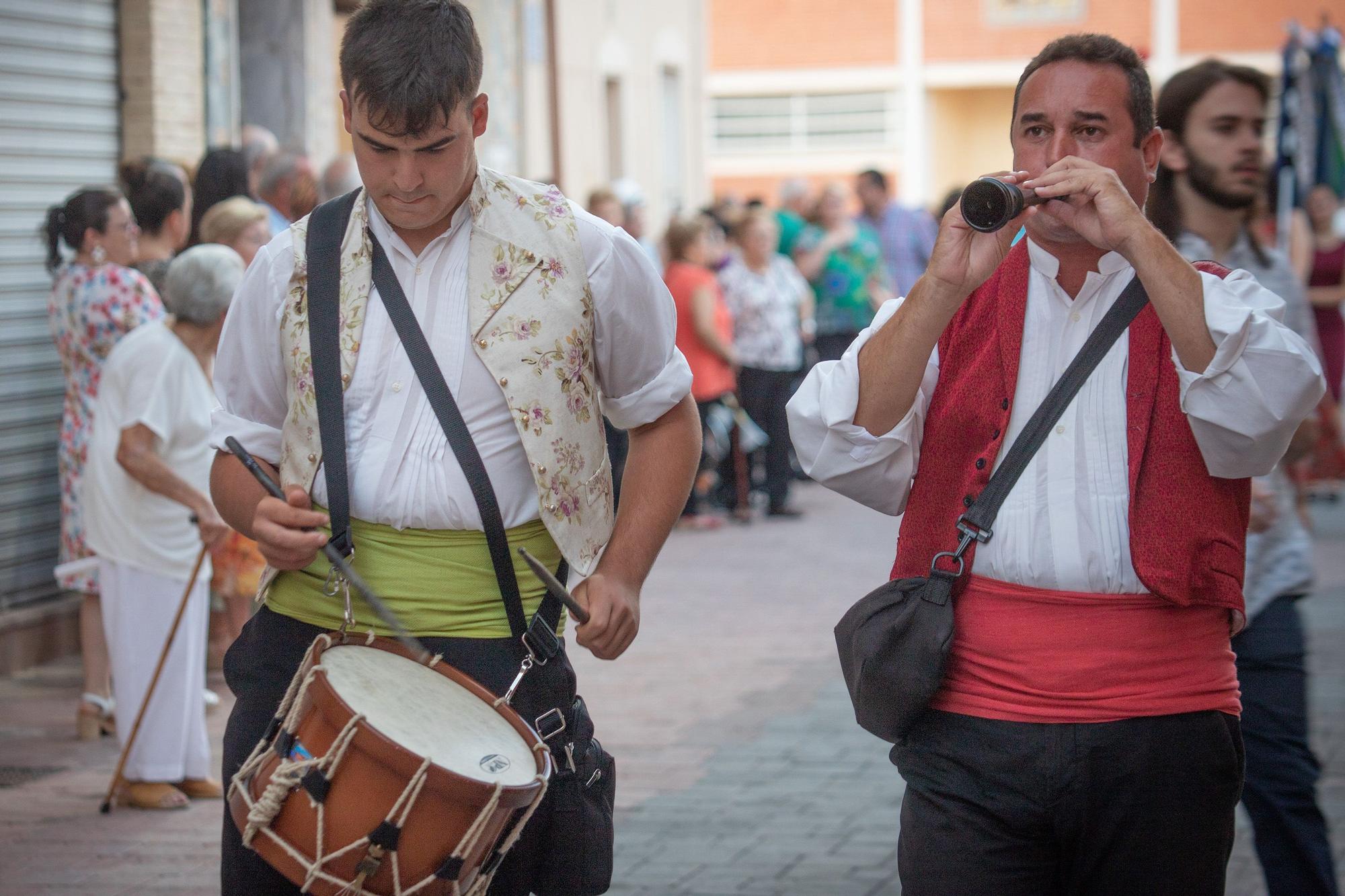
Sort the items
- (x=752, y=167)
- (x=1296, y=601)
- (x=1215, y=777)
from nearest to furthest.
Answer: (x=1215, y=777) < (x=1296, y=601) < (x=752, y=167)

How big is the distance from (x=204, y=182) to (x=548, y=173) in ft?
28.0

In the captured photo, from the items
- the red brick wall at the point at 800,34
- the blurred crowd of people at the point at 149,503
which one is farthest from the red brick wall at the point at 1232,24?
the blurred crowd of people at the point at 149,503

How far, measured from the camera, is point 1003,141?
39.5 m

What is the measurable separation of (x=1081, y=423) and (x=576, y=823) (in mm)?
1049

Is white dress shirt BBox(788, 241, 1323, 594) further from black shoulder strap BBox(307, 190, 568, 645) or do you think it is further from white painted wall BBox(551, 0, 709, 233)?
white painted wall BBox(551, 0, 709, 233)

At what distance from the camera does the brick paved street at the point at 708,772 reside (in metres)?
5.15

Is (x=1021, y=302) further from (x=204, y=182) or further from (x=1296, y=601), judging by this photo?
(x=204, y=182)

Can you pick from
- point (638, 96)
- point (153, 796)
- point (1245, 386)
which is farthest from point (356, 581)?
point (638, 96)

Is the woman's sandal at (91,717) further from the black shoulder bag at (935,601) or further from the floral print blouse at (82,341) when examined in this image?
the black shoulder bag at (935,601)

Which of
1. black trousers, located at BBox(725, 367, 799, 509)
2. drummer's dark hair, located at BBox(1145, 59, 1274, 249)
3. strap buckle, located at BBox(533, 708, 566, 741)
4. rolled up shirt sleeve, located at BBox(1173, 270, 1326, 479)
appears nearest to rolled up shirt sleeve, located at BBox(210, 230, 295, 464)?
strap buckle, located at BBox(533, 708, 566, 741)

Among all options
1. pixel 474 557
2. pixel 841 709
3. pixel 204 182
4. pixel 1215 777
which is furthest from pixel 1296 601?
pixel 204 182

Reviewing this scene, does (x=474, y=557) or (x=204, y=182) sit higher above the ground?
(x=204, y=182)

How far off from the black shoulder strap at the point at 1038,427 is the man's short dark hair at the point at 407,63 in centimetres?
103

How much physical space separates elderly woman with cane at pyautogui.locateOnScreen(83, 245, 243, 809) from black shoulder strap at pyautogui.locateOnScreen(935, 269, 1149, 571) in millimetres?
3684
